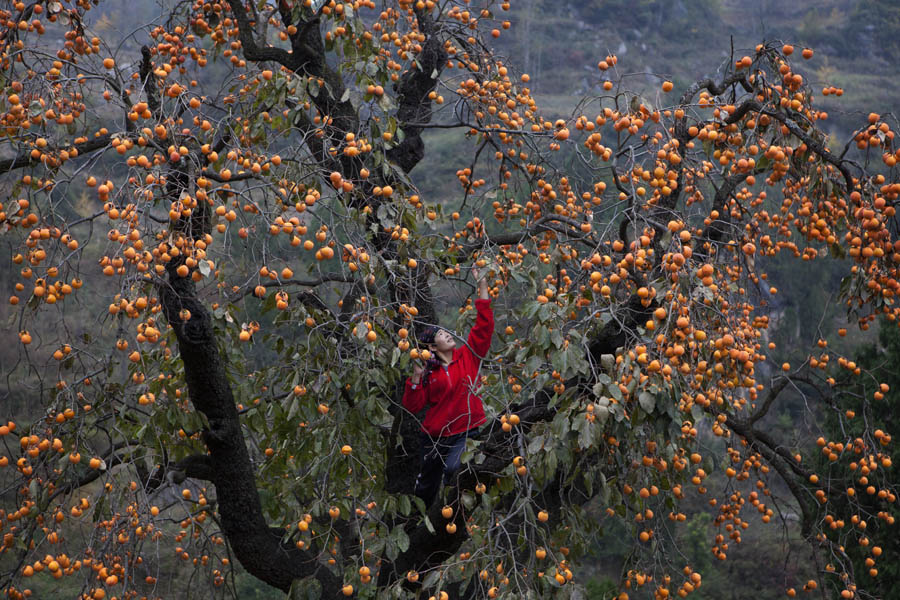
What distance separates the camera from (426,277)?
3689mm

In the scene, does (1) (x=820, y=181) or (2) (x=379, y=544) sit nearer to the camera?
(1) (x=820, y=181)

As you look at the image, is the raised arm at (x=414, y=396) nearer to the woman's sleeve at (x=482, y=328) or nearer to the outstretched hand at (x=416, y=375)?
the outstretched hand at (x=416, y=375)

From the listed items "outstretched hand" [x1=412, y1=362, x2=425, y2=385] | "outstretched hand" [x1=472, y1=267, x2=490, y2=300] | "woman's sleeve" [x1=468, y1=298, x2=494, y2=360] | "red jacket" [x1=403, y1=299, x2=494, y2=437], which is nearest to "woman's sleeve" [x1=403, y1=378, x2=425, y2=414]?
"red jacket" [x1=403, y1=299, x2=494, y2=437]

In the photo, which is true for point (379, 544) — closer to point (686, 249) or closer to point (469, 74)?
point (686, 249)

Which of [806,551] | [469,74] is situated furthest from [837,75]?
[469,74]

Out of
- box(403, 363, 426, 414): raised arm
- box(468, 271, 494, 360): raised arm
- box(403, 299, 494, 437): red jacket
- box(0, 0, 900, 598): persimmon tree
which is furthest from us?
box(403, 363, 426, 414): raised arm

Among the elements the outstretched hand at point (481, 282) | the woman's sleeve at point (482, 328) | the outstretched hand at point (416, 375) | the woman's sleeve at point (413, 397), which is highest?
the outstretched hand at point (481, 282)

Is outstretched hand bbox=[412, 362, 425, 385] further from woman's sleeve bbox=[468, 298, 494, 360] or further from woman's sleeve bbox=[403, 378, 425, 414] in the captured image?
woman's sleeve bbox=[468, 298, 494, 360]

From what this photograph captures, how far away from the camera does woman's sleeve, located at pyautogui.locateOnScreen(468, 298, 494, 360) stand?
358 cm

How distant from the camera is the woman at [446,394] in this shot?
11.9ft

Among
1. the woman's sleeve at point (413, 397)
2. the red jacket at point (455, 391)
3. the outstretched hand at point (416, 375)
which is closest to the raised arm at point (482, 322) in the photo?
the red jacket at point (455, 391)

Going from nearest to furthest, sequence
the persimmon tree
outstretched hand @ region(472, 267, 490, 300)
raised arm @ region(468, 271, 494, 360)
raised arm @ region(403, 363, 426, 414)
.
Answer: the persimmon tree → outstretched hand @ region(472, 267, 490, 300) → raised arm @ region(468, 271, 494, 360) → raised arm @ region(403, 363, 426, 414)

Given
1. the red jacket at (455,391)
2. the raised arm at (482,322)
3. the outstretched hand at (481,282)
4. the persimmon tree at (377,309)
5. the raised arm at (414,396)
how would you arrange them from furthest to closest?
the raised arm at (414,396)
the red jacket at (455,391)
the raised arm at (482,322)
the outstretched hand at (481,282)
the persimmon tree at (377,309)

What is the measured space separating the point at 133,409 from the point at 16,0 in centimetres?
175
